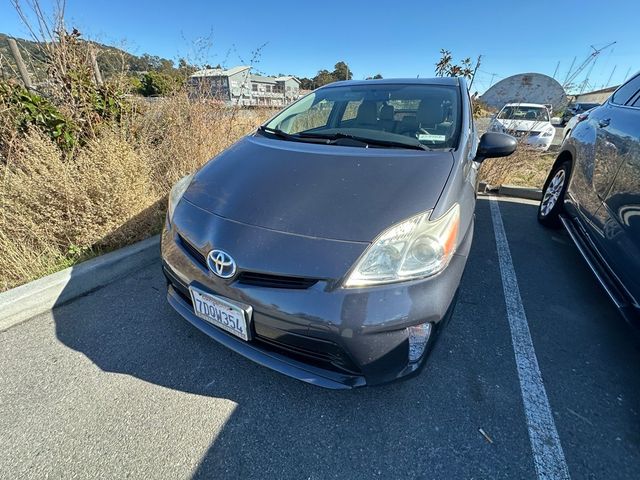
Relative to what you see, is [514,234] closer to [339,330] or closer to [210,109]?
[339,330]

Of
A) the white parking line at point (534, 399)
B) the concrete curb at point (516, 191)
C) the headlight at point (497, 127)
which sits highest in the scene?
the headlight at point (497, 127)

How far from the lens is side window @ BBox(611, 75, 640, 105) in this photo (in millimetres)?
2521

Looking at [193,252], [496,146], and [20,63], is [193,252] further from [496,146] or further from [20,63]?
[20,63]

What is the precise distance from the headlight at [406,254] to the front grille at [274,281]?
172mm

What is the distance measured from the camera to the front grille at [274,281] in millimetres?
1260

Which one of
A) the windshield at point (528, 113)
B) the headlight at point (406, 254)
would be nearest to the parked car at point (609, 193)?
the headlight at point (406, 254)

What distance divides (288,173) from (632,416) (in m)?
2.12

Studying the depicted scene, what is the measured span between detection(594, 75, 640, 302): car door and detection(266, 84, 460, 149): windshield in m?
1.09

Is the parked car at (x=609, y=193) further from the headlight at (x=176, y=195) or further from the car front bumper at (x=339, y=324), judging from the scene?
the headlight at (x=176, y=195)

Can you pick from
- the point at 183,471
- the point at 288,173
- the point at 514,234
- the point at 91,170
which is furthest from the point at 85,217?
the point at 514,234

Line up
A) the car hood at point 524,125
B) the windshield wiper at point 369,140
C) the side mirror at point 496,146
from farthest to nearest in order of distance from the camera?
the car hood at point 524,125
the side mirror at point 496,146
the windshield wiper at point 369,140

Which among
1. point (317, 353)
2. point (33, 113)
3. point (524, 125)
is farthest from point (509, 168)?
point (33, 113)

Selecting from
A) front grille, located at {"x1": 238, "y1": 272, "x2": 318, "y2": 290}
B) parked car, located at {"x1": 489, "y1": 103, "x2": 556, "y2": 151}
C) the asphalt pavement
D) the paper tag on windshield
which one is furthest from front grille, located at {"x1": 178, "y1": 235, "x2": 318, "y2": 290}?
parked car, located at {"x1": 489, "y1": 103, "x2": 556, "y2": 151}

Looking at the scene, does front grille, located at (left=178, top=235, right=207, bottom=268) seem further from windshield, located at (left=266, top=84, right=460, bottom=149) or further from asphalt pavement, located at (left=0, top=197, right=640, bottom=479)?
windshield, located at (left=266, top=84, right=460, bottom=149)
